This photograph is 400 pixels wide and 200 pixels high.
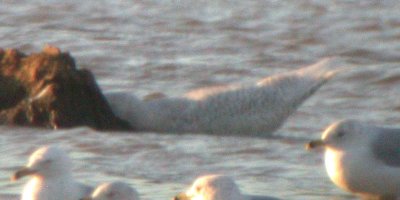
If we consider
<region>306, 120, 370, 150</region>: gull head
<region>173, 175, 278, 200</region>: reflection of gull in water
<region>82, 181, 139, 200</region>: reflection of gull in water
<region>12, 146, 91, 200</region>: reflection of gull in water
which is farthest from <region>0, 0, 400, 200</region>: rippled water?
<region>82, 181, 139, 200</region>: reflection of gull in water

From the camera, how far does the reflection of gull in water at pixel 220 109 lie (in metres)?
11.7

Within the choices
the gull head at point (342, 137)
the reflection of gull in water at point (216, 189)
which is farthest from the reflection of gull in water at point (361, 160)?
the reflection of gull in water at point (216, 189)

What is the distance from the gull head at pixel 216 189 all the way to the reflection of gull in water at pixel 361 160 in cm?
138

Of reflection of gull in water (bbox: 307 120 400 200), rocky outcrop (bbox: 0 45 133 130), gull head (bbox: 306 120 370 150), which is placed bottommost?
reflection of gull in water (bbox: 307 120 400 200)

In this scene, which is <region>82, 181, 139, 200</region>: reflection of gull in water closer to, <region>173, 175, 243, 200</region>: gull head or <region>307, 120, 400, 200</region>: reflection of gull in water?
<region>173, 175, 243, 200</region>: gull head

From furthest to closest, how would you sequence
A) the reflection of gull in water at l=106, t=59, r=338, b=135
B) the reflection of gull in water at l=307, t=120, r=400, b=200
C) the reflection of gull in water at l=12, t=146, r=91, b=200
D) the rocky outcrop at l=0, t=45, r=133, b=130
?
the reflection of gull in water at l=106, t=59, r=338, b=135 → the rocky outcrop at l=0, t=45, r=133, b=130 → the reflection of gull in water at l=307, t=120, r=400, b=200 → the reflection of gull in water at l=12, t=146, r=91, b=200

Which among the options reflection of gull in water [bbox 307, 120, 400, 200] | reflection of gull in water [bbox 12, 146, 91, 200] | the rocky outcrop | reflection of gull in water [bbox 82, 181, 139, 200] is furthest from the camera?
the rocky outcrop

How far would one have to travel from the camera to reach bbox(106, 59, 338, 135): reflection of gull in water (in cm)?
1168

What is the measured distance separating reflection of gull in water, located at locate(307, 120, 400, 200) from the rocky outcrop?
2723 millimetres

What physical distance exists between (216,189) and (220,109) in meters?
4.20

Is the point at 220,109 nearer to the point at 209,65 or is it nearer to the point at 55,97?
the point at 55,97

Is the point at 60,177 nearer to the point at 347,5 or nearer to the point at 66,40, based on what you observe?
the point at 66,40

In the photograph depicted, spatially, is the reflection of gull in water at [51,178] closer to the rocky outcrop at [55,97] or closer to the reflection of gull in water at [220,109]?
the rocky outcrop at [55,97]

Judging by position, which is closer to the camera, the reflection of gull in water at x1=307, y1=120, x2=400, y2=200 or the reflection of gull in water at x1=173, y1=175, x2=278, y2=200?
the reflection of gull in water at x1=173, y1=175, x2=278, y2=200
